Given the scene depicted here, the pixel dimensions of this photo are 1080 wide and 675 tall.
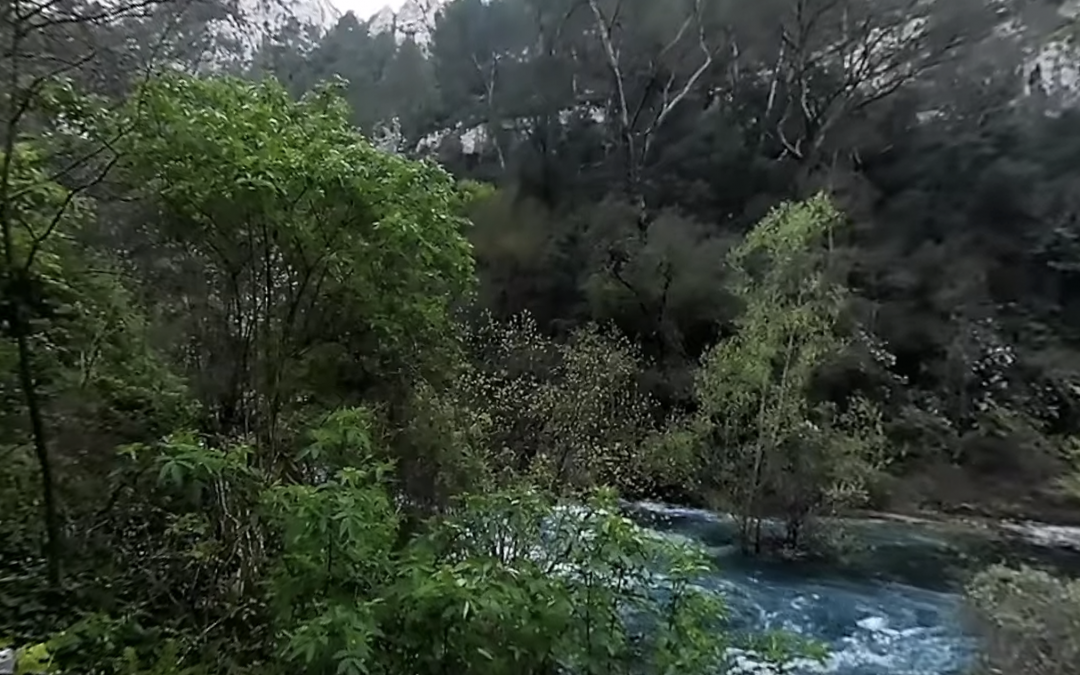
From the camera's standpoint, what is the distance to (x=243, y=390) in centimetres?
574

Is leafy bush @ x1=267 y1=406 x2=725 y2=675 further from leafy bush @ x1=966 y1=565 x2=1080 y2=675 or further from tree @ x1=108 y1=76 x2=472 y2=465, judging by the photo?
leafy bush @ x1=966 y1=565 x2=1080 y2=675

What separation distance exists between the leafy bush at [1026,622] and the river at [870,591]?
3.65 ft

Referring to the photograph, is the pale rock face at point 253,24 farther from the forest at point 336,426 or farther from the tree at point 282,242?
the tree at point 282,242

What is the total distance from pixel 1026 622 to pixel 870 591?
413 cm

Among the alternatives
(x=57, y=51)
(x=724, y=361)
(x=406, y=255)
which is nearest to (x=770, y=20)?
(x=724, y=361)

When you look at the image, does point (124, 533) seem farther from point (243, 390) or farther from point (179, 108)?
point (179, 108)

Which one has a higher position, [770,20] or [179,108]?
[770,20]

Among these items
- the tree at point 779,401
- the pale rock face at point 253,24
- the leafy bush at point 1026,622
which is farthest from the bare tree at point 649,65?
the leafy bush at point 1026,622

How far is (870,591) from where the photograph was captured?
31.4 ft

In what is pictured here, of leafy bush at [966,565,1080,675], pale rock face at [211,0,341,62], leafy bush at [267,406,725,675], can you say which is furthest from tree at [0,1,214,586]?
leafy bush at [966,565,1080,675]

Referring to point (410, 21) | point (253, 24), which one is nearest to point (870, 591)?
point (253, 24)

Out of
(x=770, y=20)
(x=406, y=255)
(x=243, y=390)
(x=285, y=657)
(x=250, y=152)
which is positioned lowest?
(x=285, y=657)

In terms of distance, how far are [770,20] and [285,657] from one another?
64.5 ft

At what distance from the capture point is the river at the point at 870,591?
24.5 feet
